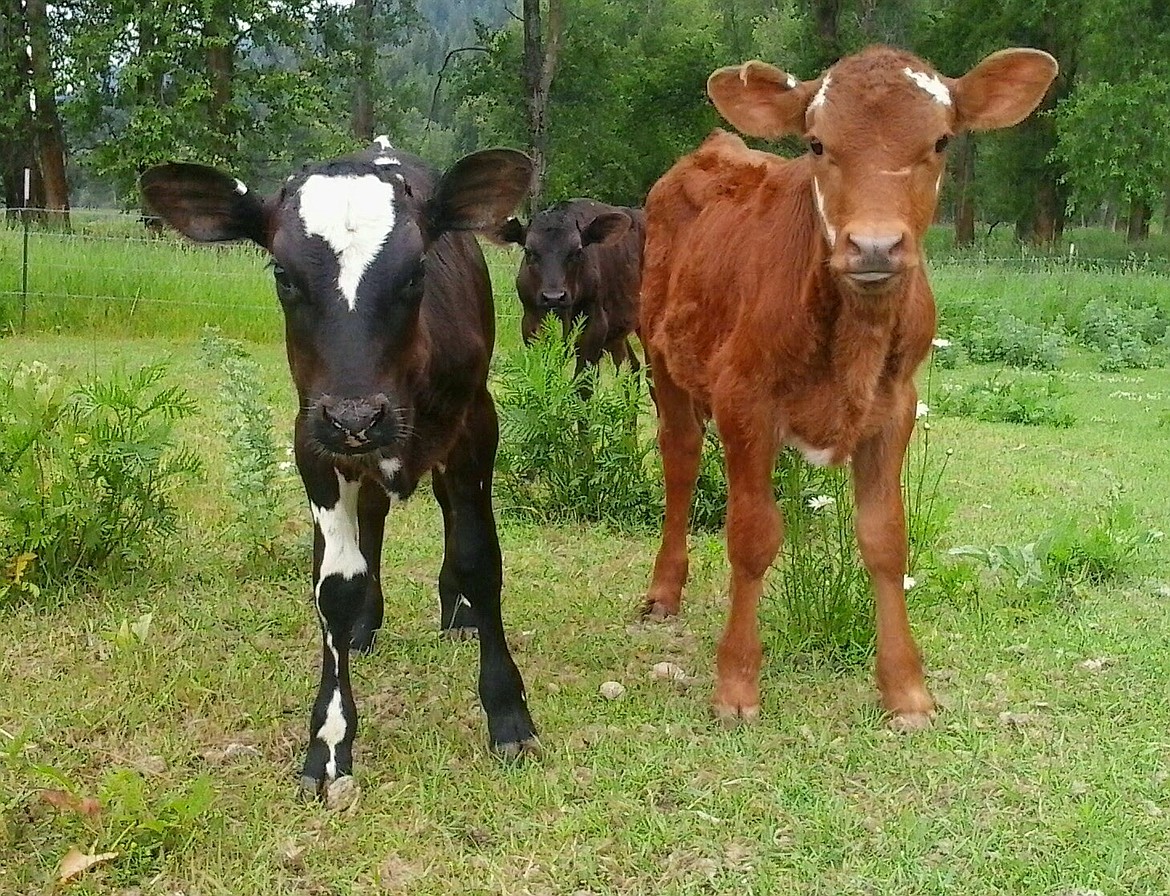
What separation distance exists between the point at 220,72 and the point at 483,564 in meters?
28.5

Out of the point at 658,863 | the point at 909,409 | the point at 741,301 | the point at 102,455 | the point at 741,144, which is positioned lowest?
the point at 658,863

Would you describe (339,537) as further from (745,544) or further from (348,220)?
(745,544)

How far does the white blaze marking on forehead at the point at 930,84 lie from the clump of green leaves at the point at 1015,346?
1144 cm

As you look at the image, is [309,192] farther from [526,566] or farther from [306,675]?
[526,566]

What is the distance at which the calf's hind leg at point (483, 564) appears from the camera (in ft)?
13.5

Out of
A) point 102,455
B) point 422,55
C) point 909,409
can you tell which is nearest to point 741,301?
point 909,409

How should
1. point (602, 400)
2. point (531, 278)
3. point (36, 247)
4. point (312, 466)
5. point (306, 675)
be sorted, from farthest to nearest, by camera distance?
point (36, 247) → point (531, 278) → point (602, 400) → point (306, 675) → point (312, 466)

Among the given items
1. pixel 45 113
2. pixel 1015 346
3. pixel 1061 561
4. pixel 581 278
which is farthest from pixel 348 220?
pixel 45 113

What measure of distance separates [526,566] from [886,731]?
2.51m

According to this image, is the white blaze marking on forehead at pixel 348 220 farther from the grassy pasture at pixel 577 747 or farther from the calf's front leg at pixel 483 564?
the grassy pasture at pixel 577 747

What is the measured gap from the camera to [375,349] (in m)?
3.40

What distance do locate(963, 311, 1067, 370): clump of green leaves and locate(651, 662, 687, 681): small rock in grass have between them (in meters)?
11.1

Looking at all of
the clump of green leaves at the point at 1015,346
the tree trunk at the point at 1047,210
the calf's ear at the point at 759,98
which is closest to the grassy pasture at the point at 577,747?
the calf's ear at the point at 759,98

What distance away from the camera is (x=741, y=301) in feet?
15.4
